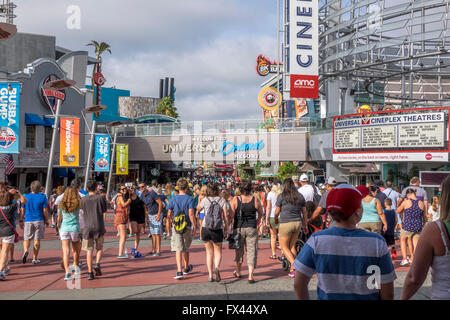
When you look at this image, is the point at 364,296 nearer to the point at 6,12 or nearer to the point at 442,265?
the point at 442,265

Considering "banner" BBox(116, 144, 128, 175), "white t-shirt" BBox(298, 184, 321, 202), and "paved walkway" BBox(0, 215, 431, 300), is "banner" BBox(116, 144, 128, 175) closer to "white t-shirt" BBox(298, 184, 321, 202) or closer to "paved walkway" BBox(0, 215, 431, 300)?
"paved walkway" BBox(0, 215, 431, 300)

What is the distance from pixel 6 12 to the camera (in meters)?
33.5

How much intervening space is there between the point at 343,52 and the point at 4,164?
2291cm

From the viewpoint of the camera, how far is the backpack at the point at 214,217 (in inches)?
303

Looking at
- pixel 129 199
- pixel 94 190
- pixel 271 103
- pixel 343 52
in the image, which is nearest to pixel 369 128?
pixel 343 52

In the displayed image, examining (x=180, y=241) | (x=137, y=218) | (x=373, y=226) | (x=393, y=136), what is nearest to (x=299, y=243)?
(x=373, y=226)

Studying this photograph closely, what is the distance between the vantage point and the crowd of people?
2.87 metres

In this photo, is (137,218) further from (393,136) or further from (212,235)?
(393,136)

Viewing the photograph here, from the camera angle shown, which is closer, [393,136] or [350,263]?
[350,263]

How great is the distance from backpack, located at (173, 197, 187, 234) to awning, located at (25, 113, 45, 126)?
Result: 22654mm

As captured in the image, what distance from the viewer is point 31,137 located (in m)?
28.0

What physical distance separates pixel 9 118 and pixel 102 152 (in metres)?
10.3
